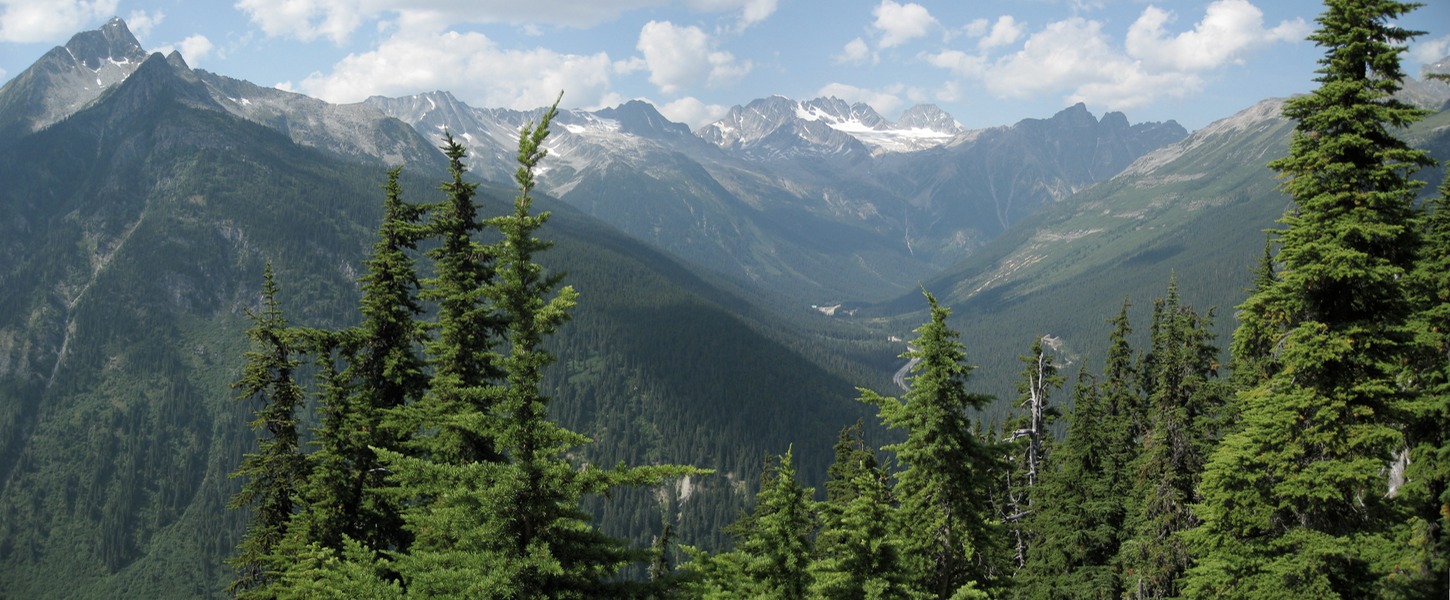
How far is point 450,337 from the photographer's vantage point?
2225 cm

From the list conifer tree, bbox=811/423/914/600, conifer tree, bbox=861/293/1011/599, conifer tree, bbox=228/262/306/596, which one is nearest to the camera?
conifer tree, bbox=811/423/914/600

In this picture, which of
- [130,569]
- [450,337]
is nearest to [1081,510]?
[450,337]

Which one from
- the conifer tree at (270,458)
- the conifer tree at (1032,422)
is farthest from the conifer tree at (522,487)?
the conifer tree at (1032,422)

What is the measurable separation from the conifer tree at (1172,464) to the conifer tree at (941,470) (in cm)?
1239

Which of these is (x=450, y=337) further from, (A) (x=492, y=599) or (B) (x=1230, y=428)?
(B) (x=1230, y=428)

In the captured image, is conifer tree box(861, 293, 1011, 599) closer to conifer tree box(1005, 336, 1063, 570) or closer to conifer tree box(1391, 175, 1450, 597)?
conifer tree box(1005, 336, 1063, 570)

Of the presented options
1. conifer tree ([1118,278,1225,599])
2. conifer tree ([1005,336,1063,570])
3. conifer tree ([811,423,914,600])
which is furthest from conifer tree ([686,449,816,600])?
conifer tree ([1118,278,1225,599])

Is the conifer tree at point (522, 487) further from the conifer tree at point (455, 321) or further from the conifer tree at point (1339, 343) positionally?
the conifer tree at point (1339, 343)

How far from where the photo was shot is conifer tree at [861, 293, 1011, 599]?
2019 centimetres

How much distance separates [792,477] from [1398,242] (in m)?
13.6

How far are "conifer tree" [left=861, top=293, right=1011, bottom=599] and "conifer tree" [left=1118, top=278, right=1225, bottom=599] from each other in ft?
40.7

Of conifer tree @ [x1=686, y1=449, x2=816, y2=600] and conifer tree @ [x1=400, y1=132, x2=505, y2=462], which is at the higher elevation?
conifer tree @ [x1=400, y1=132, x2=505, y2=462]

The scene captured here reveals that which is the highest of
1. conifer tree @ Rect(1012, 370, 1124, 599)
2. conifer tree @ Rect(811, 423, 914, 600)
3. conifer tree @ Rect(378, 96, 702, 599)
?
conifer tree @ Rect(378, 96, 702, 599)

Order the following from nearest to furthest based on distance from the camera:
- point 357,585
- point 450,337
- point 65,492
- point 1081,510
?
point 357,585
point 450,337
point 1081,510
point 65,492
